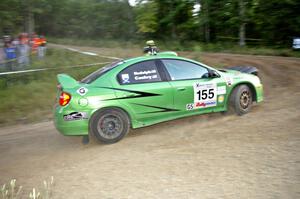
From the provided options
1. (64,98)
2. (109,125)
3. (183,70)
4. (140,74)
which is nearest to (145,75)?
(140,74)

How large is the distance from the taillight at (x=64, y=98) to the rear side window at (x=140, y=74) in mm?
984

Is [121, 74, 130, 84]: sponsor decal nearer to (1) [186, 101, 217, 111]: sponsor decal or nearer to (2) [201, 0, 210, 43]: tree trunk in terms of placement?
(1) [186, 101, 217, 111]: sponsor decal

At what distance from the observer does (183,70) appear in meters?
7.54

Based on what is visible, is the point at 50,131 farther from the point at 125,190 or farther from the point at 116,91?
the point at 125,190

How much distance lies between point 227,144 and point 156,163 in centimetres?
128

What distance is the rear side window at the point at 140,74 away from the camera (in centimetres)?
710

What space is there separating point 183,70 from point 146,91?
0.94m

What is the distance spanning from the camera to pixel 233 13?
34.1 meters

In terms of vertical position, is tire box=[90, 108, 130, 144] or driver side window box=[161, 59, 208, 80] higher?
driver side window box=[161, 59, 208, 80]

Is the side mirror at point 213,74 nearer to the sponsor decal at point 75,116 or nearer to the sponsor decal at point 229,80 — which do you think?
the sponsor decal at point 229,80

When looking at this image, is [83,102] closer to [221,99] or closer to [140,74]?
[140,74]

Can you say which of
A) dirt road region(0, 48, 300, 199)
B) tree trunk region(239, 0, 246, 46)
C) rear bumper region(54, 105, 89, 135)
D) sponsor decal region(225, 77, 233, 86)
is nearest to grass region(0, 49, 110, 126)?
dirt road region(0, 48, 300, 199)

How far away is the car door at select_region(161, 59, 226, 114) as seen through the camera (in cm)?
741

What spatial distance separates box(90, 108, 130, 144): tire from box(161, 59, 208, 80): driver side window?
1.29 m
